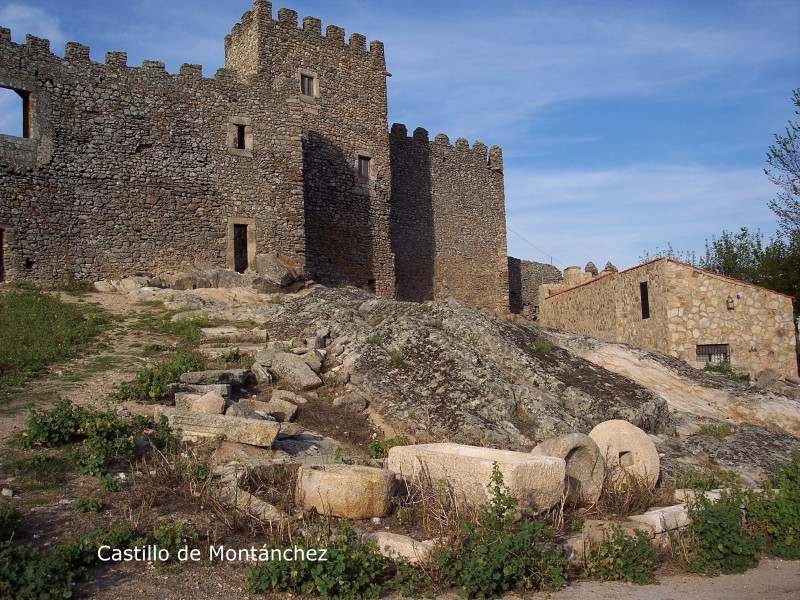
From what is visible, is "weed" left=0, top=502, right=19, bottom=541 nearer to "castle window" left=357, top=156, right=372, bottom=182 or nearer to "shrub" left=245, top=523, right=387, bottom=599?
"shrub" left=245, top=523, right=387, bottom=599

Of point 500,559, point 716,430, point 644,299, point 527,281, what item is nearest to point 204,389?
point 500,559

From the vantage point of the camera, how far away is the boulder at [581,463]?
839 centimetres

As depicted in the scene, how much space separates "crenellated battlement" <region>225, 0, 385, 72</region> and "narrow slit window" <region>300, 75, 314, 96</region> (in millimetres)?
1151

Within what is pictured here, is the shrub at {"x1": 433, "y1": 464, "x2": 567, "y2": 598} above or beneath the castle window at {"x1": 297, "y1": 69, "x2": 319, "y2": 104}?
beneath

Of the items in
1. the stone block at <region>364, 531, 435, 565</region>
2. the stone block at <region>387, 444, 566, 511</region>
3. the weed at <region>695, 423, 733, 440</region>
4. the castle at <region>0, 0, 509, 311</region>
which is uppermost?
the castle at <region>0, 0, 509, 311</region>

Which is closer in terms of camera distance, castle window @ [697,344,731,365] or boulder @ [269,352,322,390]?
boulder @ [269,352,322,390]

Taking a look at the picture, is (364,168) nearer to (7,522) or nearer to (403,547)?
(403,547)

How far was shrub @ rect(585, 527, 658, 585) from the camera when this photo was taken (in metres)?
6.73

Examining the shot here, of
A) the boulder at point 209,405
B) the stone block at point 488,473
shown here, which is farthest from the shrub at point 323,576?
the boulder at point 209,405

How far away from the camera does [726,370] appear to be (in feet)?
61.7

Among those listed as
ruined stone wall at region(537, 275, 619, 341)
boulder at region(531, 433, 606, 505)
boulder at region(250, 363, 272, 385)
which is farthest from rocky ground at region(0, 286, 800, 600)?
ruined stone wall at region(537, 275, 619, 341)

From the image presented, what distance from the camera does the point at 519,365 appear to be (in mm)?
12336

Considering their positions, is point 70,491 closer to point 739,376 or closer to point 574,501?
point 574,501

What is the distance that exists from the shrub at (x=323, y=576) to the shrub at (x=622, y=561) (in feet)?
7.22
